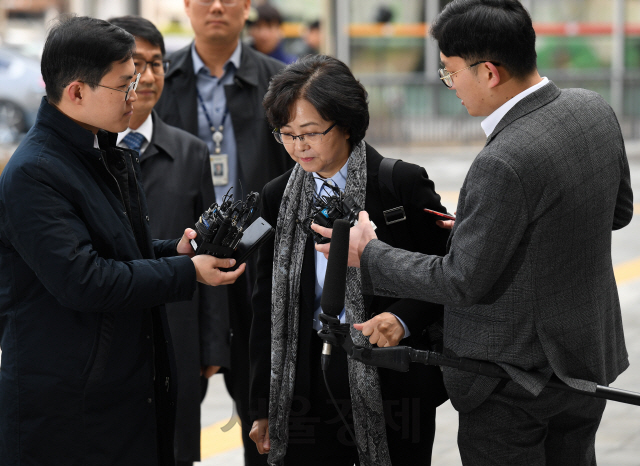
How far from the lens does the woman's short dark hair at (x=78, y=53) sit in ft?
7.96

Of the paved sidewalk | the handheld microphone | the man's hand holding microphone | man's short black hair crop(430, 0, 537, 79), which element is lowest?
the paved sidewalk

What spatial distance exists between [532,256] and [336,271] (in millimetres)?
491

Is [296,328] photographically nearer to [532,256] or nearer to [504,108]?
[532,256]

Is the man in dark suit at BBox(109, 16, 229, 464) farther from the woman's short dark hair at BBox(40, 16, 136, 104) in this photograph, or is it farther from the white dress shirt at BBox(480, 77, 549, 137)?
the white dress shirt at BBox(480, 77, 549, 137)

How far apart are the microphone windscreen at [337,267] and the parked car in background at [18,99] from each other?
10.9 meters

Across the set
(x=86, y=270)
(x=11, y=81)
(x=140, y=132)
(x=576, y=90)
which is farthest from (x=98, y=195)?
(x=11, y=81)

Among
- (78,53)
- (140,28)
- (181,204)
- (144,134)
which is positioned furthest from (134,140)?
(78,53)

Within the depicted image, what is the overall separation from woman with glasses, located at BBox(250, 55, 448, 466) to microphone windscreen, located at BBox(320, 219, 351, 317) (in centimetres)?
37

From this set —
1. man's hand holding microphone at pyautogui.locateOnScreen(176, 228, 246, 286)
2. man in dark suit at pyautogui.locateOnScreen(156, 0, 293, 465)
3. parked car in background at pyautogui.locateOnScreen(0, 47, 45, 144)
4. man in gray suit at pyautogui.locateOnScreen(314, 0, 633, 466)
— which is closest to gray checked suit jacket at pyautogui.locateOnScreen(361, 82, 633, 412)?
man in gray suit at pyautogui.locateOnScreen(314, 0, 633, 466)

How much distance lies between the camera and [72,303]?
2357 millimetres

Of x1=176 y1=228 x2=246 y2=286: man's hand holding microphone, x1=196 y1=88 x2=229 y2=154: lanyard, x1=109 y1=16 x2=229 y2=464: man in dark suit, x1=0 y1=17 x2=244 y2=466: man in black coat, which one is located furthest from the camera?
x1=196 y1=88 x2=229 y2=154: lanyard

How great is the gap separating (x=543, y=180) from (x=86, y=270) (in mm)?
1198

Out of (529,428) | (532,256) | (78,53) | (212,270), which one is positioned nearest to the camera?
(532,256)

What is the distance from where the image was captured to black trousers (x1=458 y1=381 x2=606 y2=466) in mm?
2297
